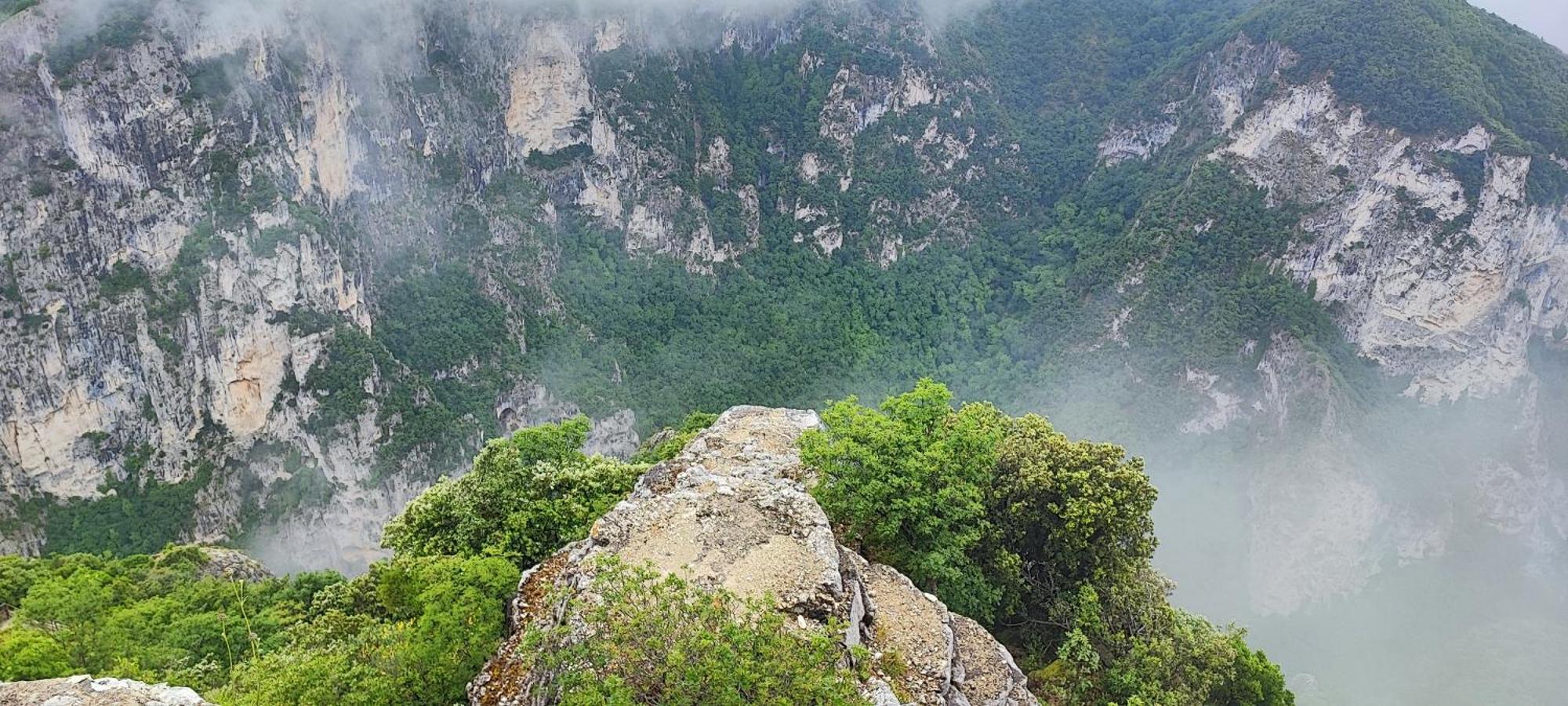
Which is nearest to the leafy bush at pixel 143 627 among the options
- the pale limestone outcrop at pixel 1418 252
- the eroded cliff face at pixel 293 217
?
the eroded cliff face at pixel 293 217

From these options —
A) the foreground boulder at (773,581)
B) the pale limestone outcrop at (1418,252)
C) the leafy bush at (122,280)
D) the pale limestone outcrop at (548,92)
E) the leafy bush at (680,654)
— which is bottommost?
the leafy bush at (680,654)

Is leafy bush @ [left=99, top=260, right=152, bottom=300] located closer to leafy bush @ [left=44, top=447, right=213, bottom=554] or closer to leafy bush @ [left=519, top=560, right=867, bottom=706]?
leafy bush @ [left=44, top=447, right=213, bottom=554]

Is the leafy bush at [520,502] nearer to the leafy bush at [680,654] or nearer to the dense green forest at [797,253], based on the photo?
the leafy bush at [680,654]

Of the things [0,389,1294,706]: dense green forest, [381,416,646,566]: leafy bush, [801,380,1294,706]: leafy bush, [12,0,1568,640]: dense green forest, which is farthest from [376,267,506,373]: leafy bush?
[801,380,1294,706]: leafy bush

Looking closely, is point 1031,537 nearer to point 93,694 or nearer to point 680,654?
point 680,654

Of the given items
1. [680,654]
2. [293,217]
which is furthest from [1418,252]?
[293,217]

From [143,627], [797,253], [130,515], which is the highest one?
[797,253]

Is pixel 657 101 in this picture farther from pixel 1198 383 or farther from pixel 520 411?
pixel 1198 383
